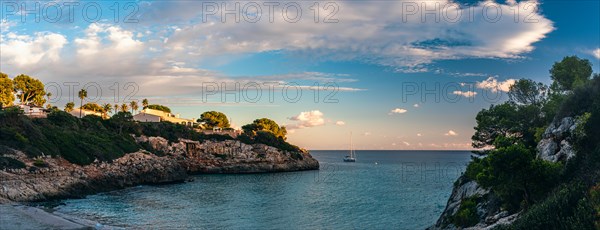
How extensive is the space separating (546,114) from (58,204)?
62468mm

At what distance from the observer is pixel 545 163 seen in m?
29.1

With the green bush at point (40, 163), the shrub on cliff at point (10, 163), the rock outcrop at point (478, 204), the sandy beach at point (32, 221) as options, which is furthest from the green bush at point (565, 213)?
the green bush at point (40, 163)

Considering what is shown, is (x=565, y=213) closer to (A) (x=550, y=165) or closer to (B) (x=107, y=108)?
(A) (x=550, y=165)

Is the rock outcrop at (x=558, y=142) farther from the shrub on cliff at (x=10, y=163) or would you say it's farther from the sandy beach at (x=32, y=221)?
the shrub on cliff at (x=10, y=163)

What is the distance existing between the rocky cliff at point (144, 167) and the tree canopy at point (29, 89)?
39990mm

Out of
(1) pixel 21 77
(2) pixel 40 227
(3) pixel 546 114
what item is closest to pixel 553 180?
(3) pixel 546 114

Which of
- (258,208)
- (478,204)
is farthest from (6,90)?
(478,204)

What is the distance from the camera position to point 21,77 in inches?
4776

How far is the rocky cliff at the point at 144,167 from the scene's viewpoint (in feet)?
187

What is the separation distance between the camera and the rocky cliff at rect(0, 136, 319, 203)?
57.1 metres

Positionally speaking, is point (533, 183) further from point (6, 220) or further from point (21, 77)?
point (21, 77)

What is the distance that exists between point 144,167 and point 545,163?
86089 mm

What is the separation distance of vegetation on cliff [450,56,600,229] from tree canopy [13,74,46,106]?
429 ft

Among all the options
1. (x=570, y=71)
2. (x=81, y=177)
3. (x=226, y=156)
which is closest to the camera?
(x=570, y=71)
